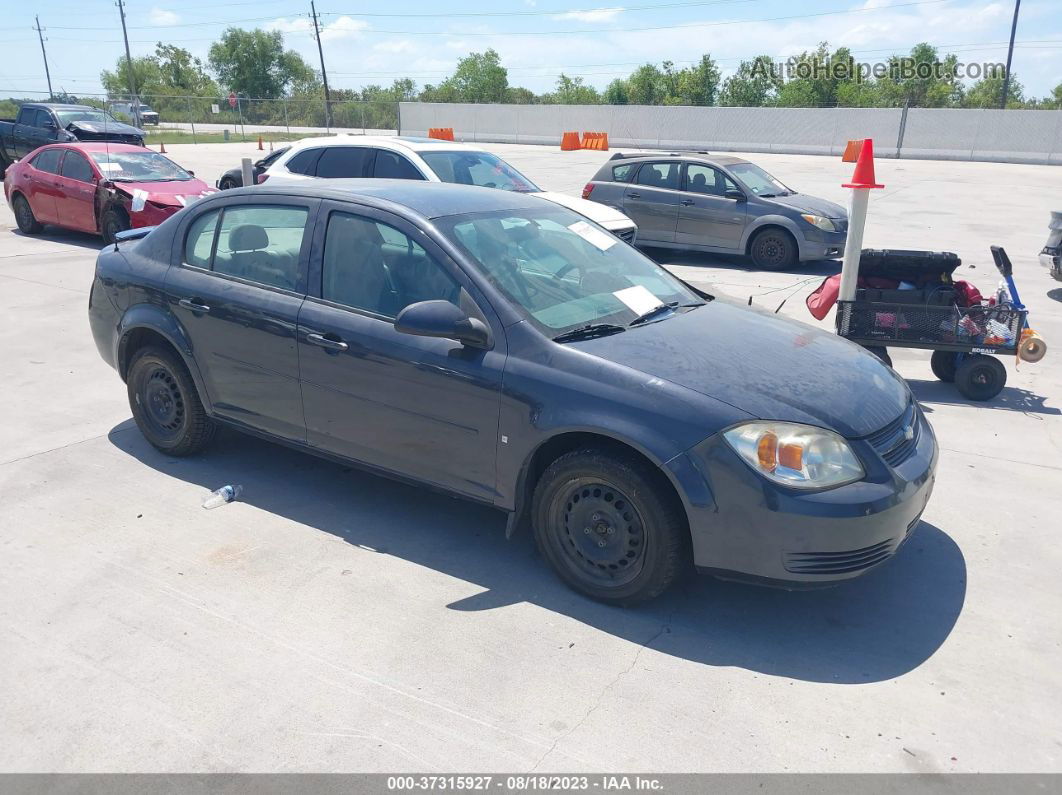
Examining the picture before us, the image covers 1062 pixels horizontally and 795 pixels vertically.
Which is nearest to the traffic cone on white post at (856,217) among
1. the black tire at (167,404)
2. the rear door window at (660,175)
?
the black tire at (167,404)

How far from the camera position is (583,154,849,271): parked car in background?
1195 centimetres

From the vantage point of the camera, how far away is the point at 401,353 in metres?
4.14

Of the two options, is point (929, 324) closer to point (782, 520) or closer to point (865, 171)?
point (865, 171)

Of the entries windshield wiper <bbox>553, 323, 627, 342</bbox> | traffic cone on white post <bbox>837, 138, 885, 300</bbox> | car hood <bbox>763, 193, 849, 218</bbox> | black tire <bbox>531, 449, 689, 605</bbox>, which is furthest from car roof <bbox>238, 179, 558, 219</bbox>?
car hood <bbox>763, 193, 849, 218</bbox>

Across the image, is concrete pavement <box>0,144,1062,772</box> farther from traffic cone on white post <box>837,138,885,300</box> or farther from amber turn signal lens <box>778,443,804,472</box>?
traffic cone on white post <box>837,138,885,300</box>

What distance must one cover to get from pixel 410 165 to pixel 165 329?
17.1ft

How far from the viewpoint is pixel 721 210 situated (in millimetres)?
12312

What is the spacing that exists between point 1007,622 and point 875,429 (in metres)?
1.05

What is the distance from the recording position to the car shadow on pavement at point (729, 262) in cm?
1229

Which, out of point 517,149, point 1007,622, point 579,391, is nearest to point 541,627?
point 579,391

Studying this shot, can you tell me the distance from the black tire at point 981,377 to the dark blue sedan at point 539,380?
9.47ft

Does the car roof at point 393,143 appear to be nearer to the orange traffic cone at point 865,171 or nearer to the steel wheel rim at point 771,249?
the steel wheel rim at point 771,249

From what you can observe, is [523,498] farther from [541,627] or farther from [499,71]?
[499,71]

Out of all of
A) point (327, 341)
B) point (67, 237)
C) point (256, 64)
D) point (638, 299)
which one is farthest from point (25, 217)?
point (256, 64)
